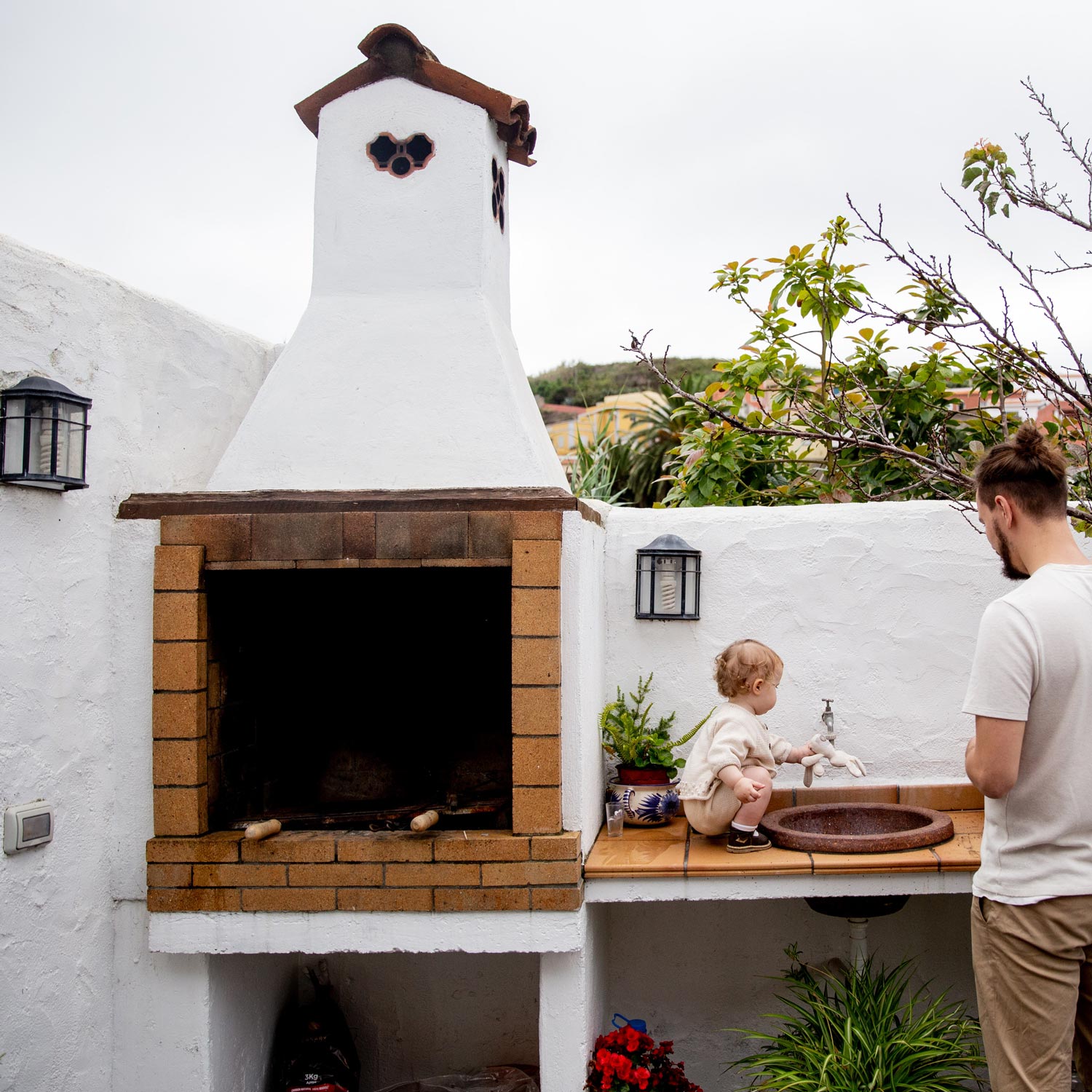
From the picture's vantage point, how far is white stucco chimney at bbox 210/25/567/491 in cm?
343

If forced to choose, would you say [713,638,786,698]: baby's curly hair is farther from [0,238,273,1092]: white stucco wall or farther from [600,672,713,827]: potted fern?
[0,238,273,1092]: white stucco wall

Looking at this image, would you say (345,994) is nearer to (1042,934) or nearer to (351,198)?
(1042,934)

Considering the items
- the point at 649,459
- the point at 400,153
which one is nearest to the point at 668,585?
the point at 400,153

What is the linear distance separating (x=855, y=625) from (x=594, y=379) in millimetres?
27936

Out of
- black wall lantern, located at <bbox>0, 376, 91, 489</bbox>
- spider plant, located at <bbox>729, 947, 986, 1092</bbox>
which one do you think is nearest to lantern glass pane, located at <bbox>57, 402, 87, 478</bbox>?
black wall lantern, located at <bbox>0, 376, 91, 489</bbox>

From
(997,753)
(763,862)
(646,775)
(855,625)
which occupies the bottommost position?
(763,862)

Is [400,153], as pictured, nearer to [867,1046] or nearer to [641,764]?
[641,764]

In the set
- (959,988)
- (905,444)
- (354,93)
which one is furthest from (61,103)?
(959,988)

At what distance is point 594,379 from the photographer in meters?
31.2

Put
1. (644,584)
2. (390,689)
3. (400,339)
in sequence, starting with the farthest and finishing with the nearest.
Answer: (390,689)
(644,584)
(400,339)

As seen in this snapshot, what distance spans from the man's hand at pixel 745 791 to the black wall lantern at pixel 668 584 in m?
0.80

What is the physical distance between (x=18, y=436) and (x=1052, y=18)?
13.4ft

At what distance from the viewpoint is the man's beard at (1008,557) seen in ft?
7.31

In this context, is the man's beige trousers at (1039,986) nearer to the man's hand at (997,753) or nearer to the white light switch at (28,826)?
the man's hand at (997,753)
